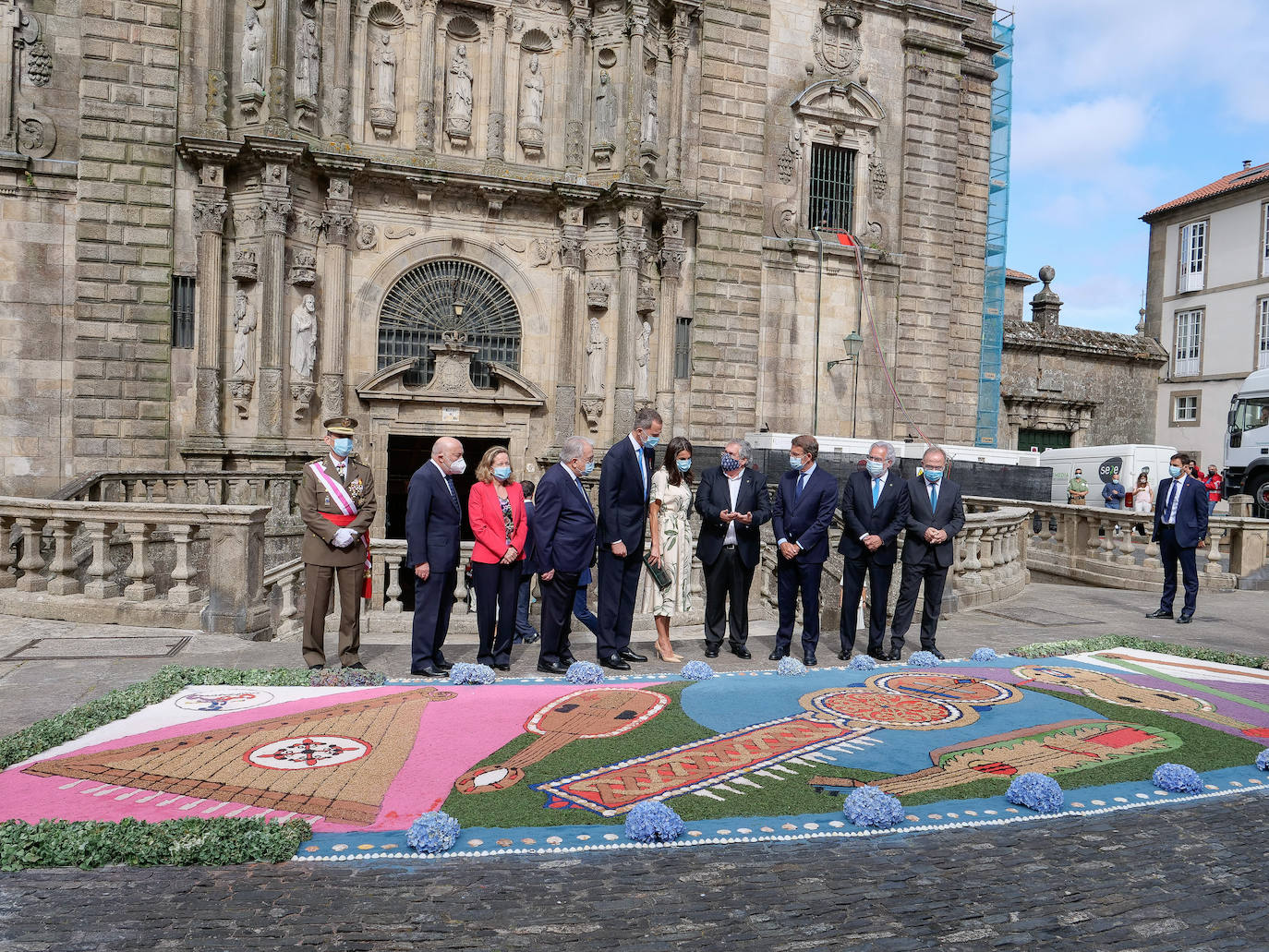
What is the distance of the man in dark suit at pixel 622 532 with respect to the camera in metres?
8.14

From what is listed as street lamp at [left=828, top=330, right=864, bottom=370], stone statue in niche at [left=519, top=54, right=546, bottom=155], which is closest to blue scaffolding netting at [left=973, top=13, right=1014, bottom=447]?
street lamp at [left=828, top=330, right=864, bottom=370]

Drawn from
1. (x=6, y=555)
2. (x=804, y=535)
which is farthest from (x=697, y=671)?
(x=6, y=555)

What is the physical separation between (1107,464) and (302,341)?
64.2 feet

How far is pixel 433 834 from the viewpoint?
13.4ft

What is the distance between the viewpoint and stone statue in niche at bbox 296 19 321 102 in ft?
55.2

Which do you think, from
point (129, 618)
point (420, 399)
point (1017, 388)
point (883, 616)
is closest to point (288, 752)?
point (129, 618)

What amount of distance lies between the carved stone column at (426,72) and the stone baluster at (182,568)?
1131cm

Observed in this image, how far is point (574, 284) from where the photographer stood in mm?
18750

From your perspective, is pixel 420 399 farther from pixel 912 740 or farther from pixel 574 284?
pixel 912 740

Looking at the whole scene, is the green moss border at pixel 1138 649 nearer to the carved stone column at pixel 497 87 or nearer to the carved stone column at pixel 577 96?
the carved stone column at pixel 577 96

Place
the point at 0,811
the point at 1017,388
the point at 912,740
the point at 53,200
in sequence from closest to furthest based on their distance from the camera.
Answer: the point at 0,811 → the point at 912,740 → the point at 53,200 → the point at 1017,388

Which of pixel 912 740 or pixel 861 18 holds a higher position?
pixel 861 18

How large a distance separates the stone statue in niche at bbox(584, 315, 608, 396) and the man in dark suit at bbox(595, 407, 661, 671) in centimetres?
1045

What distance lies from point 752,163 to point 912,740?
16710mm
